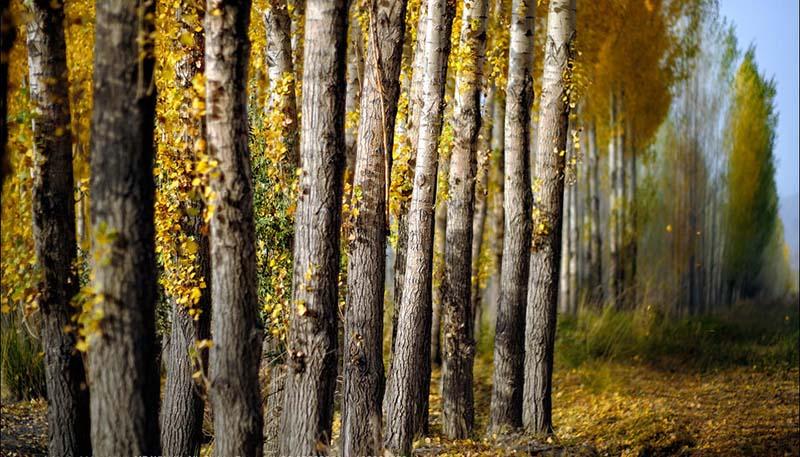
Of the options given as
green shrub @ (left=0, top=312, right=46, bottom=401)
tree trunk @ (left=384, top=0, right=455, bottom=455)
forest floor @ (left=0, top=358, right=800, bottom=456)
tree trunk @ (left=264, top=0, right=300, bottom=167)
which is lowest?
forest floor @ (left=0, top=358, right=800, bottom=456)

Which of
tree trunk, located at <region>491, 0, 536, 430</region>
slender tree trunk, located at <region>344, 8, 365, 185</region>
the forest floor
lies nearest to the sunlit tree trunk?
slender tree trunk, located at <region>344, 8, 365, 185</region>

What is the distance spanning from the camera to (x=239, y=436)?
5641mm

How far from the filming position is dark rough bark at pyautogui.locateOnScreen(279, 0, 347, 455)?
623cm

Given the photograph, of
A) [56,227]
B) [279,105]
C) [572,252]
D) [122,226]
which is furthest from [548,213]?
[572,252]

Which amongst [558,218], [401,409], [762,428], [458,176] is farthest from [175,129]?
[762,428]

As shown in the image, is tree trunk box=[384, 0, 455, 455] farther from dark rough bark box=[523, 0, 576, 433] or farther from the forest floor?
dark rough bark box=[523, 0, 576, 433]

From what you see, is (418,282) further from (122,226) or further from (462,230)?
(122,226)

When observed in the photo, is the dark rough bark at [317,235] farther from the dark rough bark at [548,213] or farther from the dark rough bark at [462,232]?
the dark rough bark at [548,213]

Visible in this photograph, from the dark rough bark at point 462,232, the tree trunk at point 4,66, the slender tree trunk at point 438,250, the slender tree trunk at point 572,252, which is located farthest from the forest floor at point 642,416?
the slender tree trunk at point 572,252

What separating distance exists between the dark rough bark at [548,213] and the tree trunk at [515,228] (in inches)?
7.2

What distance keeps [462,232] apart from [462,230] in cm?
2

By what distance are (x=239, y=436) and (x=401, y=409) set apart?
3.71m

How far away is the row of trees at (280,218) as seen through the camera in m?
5.04

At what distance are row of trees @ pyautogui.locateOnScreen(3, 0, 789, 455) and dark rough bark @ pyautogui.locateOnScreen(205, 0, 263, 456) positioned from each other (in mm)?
14
